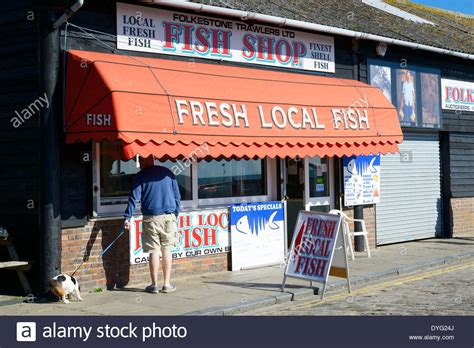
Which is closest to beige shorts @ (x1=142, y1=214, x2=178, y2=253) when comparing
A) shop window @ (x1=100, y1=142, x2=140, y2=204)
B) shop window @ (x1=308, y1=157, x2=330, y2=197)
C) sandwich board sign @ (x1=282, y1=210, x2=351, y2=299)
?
shop window @ (x1=100, y1=142, x2=140, y2=204)

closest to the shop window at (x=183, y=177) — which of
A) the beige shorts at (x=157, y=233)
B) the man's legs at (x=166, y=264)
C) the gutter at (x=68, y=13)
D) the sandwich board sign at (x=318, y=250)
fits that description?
the beige shorts at (x=157, y=233)

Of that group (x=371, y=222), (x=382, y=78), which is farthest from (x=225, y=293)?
(x=382, y=78)

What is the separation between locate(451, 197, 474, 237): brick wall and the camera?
1652 cm

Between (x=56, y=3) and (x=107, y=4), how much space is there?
1.01 metres

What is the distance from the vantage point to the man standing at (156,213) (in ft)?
30.9

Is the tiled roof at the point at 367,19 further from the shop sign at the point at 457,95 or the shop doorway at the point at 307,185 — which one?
the shop doorway at the point at 307,185

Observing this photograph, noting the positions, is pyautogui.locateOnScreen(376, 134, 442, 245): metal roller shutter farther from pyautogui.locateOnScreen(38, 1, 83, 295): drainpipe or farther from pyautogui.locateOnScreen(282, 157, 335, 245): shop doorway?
pyautogui.locateOnScreen(38, 1, 83, 295): drainpipe

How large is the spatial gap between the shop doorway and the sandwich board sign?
2.68m

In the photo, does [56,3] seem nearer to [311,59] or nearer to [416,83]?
[311,59]

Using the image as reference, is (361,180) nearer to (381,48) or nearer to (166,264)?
(381,48)

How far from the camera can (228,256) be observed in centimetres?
1144

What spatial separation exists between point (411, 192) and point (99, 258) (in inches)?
333

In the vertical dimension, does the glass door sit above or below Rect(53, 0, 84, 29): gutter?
below

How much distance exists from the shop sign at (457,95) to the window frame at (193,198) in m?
5.83
